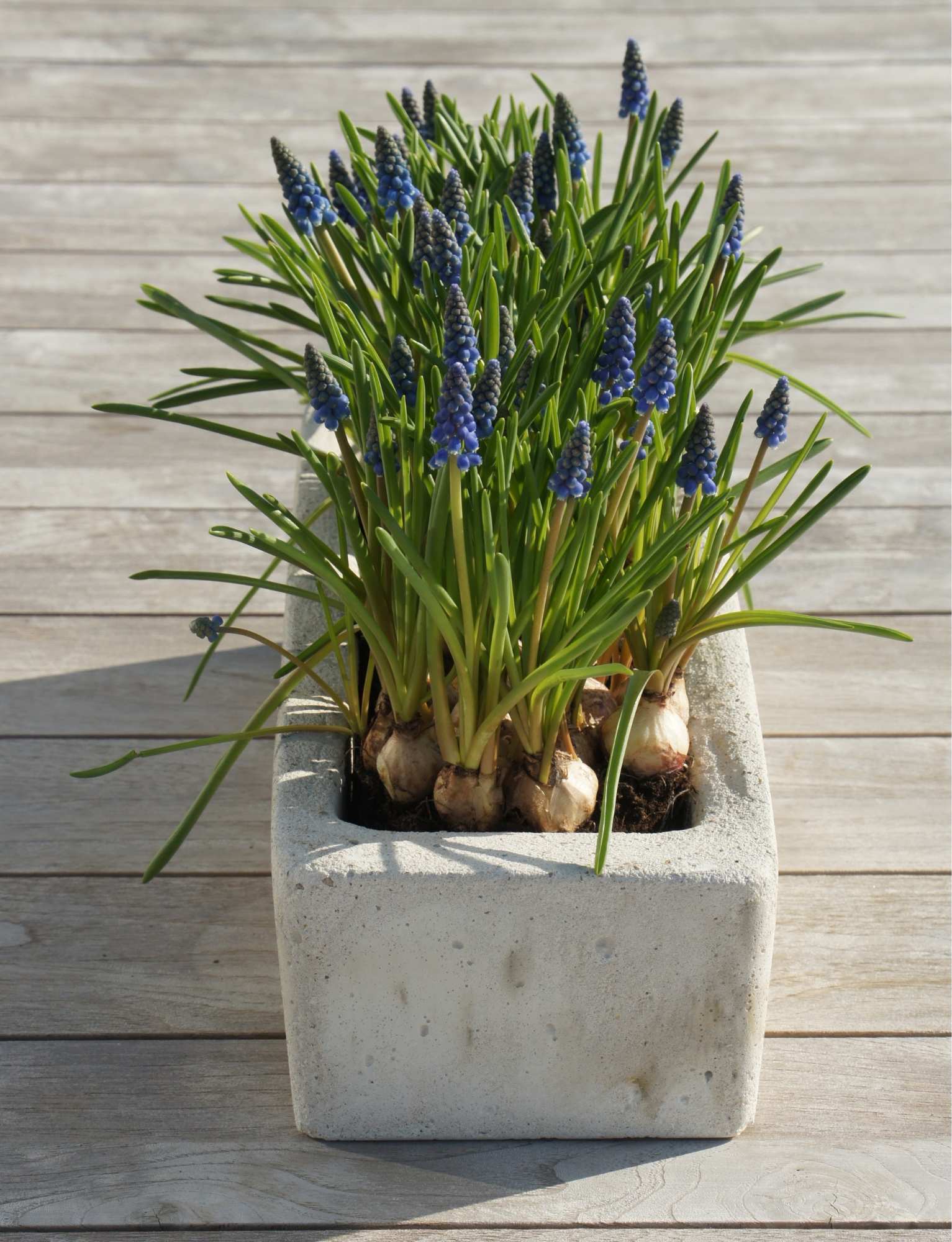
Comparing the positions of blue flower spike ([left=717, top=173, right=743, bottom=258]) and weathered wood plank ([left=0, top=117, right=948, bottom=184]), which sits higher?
weathered wood plank ([left=0, top=117, right=948, bottom=184])

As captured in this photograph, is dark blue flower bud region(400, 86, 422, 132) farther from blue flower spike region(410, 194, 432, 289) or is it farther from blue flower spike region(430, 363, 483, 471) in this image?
blue flower spike region(430, 363, 483, 471)

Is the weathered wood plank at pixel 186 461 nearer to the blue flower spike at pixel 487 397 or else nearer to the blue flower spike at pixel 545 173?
the blue flower spike at pixel 545 173

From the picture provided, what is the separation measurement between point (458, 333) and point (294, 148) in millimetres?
2139

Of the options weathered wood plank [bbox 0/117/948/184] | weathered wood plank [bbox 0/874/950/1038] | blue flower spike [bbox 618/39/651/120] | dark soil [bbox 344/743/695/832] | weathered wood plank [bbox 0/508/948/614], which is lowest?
weathered wood plank [bbox 0/874/950/1038]

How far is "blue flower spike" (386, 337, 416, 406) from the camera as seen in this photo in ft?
3.46

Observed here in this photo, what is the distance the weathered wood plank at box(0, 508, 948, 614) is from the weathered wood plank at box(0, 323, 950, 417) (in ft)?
0.94

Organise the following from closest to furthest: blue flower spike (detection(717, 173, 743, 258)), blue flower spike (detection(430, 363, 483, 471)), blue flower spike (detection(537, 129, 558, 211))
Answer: blue flower spike (detection(430, 363, 483, 471))
blue flower spike (detection(717, 173, 743, 258))
blue flower spike (detection(537, 129, 558, 211))

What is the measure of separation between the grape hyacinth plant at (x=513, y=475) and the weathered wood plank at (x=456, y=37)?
2.04 m

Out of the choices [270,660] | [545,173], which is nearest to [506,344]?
[545,173]

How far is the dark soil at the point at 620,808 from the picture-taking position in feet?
3.84

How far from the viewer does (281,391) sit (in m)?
2.33

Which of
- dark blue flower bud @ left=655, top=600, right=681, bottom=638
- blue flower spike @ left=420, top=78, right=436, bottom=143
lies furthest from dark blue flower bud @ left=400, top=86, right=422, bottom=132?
dark blue flower bud @ left=655, top=600, right=681, bottom=638

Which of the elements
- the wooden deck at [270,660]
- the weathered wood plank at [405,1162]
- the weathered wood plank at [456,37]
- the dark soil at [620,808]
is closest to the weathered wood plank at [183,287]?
the wooden deck at [270,660]

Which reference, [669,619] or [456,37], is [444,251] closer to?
[669,619]
